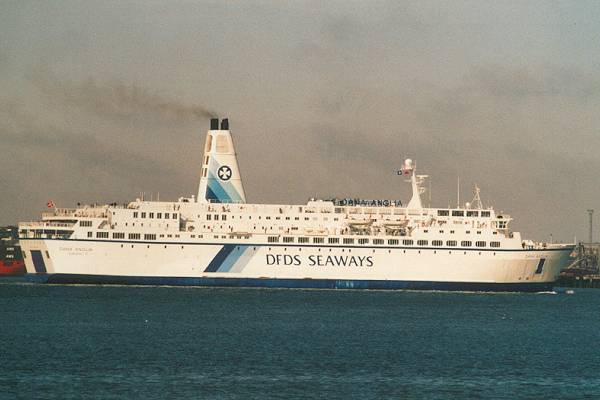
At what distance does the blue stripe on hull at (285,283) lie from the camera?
6919 cm

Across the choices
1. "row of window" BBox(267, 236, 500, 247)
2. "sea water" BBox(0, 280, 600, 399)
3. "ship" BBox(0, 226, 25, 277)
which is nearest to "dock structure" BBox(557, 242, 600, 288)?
"row of window" BBox(267, 236, 500, 247)

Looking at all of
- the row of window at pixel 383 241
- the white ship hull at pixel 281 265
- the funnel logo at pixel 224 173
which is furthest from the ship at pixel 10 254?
the row of window at pixel 383 241

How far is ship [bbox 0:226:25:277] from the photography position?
117250mm

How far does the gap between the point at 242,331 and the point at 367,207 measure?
29075 millimetres

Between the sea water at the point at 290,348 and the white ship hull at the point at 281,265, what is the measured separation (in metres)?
5.96

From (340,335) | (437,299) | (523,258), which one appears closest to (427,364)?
(340,335)

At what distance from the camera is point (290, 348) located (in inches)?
1555

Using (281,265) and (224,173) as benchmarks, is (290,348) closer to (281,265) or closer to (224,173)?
(281,265)

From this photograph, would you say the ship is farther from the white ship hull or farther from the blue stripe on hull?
the white ship hull

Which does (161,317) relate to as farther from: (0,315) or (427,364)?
(427,364)

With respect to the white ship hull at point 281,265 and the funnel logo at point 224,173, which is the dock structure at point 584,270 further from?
the funnel logo at point 224,173

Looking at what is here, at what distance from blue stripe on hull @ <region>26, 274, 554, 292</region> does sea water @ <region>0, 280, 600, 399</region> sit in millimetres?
5877

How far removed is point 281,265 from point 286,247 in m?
1.14

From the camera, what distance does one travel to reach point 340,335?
1725 inches
